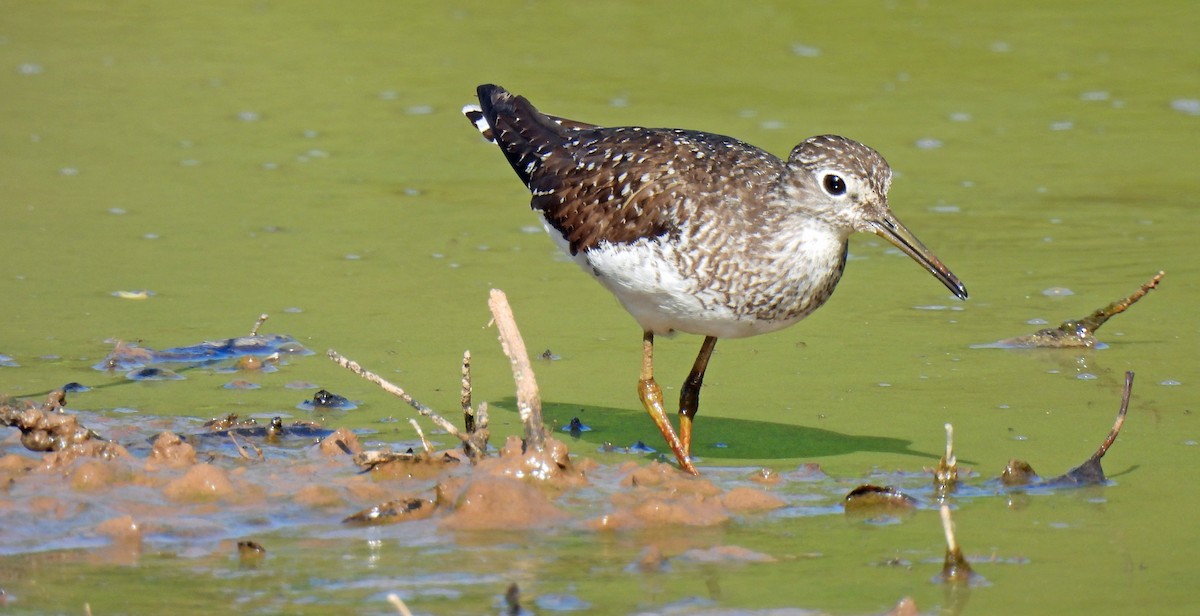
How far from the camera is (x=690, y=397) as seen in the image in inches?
260

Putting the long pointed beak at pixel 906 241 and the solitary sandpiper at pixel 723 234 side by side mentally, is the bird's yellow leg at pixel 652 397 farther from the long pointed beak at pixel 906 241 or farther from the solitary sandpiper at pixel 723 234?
the long pointed beak at pixel 906 241

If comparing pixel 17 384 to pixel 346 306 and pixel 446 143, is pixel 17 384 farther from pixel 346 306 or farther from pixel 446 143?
A: pixel 446 143

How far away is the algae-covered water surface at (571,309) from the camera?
15.9 feet

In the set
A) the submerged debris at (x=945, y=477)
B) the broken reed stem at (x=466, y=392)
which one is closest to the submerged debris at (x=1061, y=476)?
the submerged debris at (x=945, y=477)

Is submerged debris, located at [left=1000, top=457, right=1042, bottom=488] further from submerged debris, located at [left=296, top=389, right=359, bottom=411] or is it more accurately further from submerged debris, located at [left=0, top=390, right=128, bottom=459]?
submerged debris, located at [left=0, top=390, right=128, bottom=459]

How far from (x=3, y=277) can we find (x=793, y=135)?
5.67m

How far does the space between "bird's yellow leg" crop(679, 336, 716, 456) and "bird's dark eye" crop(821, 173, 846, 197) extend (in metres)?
0.88

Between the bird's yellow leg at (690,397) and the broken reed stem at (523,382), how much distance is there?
3.62 ft

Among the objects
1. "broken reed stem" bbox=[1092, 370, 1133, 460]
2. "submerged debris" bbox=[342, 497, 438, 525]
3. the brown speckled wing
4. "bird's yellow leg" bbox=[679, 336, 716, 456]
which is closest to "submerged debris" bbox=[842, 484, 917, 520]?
"broken reed stem" bbox=[1092, 370, 1133, 460]

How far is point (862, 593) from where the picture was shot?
4594 millimetres

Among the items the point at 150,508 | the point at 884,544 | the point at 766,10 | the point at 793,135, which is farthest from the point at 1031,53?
the point at 150,508

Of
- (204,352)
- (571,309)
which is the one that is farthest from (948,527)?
(571,309)

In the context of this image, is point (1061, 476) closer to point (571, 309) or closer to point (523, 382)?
point (523, 382)

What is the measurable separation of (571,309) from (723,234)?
2.52 m
